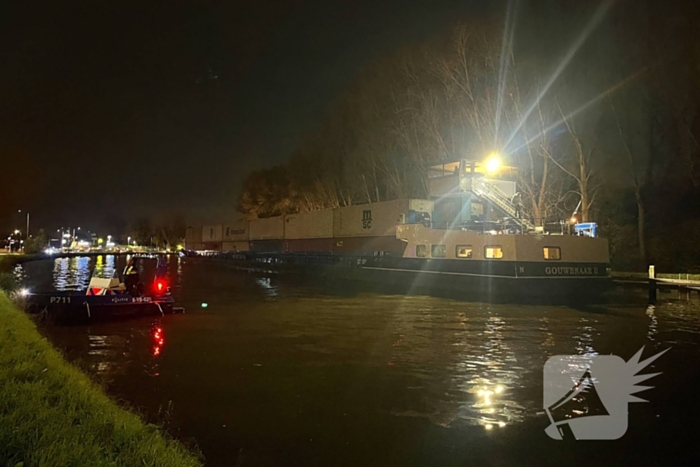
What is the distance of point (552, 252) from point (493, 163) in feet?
25.1

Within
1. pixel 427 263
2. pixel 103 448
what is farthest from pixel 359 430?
pixel 427 263

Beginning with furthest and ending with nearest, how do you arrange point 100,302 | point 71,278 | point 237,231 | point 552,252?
1. point 237,231
2. point 71,278
3. point 552,252
4. point 100,302

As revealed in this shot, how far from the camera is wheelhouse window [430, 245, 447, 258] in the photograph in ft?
83.7

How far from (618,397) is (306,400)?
14.6ft

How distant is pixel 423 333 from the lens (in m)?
13.4

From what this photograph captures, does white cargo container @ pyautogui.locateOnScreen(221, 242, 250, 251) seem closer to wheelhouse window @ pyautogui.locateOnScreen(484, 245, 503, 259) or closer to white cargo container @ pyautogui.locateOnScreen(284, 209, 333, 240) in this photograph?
white cargo container @ pyautogui.locateOnScreen(284, 209, 333, 240)

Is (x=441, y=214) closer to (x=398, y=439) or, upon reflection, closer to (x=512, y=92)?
(x=512, y=92)

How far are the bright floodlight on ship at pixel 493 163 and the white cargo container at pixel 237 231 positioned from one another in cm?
4018

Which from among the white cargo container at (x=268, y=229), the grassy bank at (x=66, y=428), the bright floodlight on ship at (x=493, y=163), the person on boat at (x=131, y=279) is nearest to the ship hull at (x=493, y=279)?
the bright floodlight on ship at (x=493, y=163)

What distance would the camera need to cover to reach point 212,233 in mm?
75500

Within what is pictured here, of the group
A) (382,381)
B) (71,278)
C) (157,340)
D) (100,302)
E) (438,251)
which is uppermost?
(438,251)
